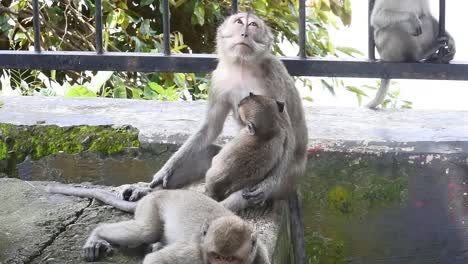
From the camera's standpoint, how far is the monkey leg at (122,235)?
10.9 ft

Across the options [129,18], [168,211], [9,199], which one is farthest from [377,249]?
[129,18]

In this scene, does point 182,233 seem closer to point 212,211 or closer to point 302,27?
point 212,211

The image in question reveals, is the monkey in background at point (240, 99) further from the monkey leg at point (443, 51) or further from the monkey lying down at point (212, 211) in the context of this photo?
the monkey leg at point (443, 51)

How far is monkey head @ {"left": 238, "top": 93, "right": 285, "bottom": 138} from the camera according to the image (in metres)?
3.74

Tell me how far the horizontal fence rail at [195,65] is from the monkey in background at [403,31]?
0.93 meters

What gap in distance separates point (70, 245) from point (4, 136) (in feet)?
3.92

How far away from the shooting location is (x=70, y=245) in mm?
3412

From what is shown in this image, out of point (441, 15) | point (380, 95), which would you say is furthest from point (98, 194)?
point (380, 95)

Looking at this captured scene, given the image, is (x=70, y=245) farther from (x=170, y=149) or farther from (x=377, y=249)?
(x=377, y=249)

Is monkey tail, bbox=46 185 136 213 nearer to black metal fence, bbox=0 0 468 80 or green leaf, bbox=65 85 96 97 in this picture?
black metal fence, bbox=0 0 468 80

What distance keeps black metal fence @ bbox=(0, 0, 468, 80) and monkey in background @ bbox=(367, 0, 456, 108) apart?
2.78 ft

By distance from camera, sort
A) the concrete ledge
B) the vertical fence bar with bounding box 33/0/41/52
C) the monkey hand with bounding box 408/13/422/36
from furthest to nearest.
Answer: the monkey hand with bounding box 408/13/422/36, the vertical fence bar with bounding box 33/0/41/52, the concrete ledge

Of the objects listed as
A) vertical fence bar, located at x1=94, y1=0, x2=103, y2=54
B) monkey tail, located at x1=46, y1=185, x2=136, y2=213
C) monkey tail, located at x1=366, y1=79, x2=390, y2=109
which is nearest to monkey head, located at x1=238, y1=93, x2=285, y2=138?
monkey tail, located at x1=46, y1=185, x2=136, y2=213

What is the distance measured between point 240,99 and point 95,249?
44.5 inches
